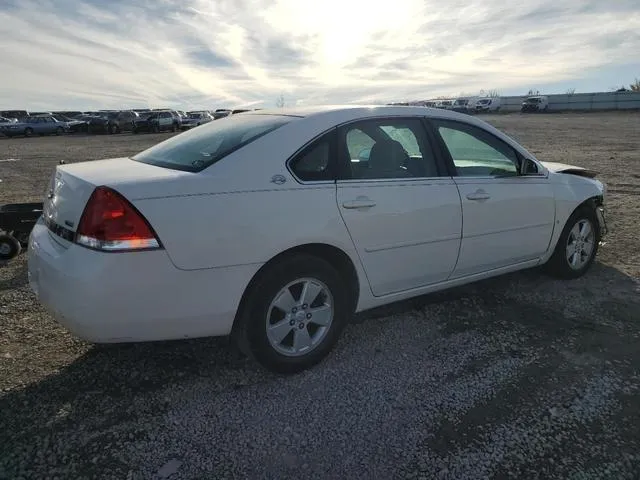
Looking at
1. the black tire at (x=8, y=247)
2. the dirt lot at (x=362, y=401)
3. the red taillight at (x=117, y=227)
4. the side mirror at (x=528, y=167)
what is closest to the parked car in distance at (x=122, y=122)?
the black tire at (x=8, y=247)

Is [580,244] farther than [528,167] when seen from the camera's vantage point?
Yes

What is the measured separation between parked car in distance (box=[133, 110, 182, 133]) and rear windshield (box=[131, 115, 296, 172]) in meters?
36.4

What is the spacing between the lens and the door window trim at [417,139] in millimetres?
3265

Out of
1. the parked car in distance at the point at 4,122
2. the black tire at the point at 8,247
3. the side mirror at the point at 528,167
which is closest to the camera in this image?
the side mirror at the point at 528,167

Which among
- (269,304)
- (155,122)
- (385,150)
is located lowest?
(269,304)

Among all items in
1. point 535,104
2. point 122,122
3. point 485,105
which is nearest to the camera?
point 122,122

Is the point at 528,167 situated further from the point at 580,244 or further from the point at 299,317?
the point at 299,317

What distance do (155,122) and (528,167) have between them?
37023 mm

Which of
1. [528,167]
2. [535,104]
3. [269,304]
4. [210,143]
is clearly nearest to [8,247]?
[210,143]

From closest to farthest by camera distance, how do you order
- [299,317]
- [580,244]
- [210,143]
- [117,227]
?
[117,227]
[299,317]
[210,143]
[580,244]

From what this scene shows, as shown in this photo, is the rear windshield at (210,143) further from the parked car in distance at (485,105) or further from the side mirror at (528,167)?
the parked car in distance at (485,105)

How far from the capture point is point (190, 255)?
8.79 ft

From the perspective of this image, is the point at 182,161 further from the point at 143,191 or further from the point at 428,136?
the point at 428,136

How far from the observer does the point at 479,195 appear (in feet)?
12.6
